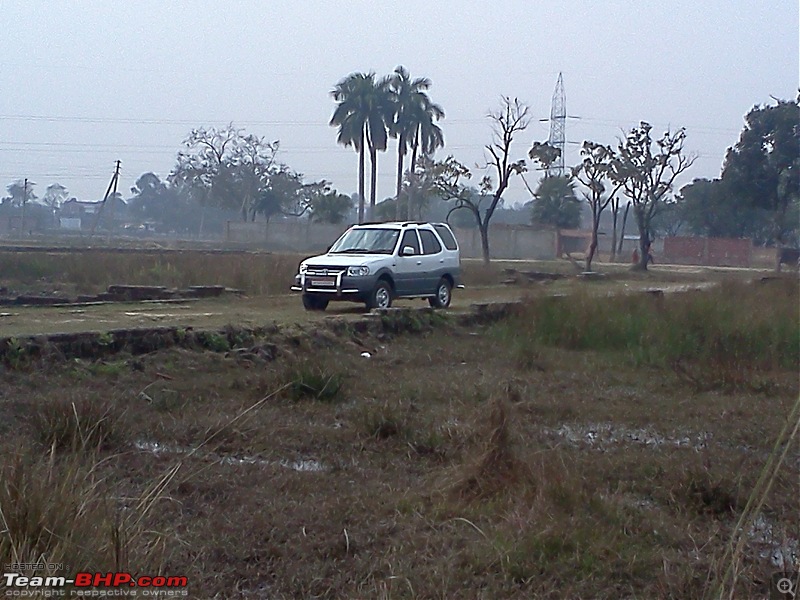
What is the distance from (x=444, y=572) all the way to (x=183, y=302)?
15151 millimetres

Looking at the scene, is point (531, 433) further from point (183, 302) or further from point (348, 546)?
point (183, 302)

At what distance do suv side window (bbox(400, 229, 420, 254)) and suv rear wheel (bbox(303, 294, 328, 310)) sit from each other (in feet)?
6.59

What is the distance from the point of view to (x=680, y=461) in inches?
332

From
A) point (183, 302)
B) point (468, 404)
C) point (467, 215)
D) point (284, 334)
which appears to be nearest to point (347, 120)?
point (467, 215)

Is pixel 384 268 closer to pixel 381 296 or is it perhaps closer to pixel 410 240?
pixel 381 296

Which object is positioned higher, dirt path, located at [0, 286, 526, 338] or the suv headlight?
the suv headlight

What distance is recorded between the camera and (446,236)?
73.2 feet

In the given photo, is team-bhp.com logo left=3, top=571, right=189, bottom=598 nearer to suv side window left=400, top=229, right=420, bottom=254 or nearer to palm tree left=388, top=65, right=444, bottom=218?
suv side window left=400, top=229, right=420, bottom=254

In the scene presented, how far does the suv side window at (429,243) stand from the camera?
21.1 m

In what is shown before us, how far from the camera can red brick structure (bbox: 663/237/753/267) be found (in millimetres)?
55688

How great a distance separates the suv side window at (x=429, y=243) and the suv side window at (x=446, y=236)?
0.44m

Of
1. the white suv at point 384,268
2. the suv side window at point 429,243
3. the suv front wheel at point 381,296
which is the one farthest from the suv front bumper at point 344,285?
the suv side window at point 429,243

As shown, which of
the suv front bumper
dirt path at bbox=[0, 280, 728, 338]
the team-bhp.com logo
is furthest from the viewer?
the suv front bumper

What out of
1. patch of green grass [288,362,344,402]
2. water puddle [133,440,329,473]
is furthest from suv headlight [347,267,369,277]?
water puddle [133,440,329,473]
